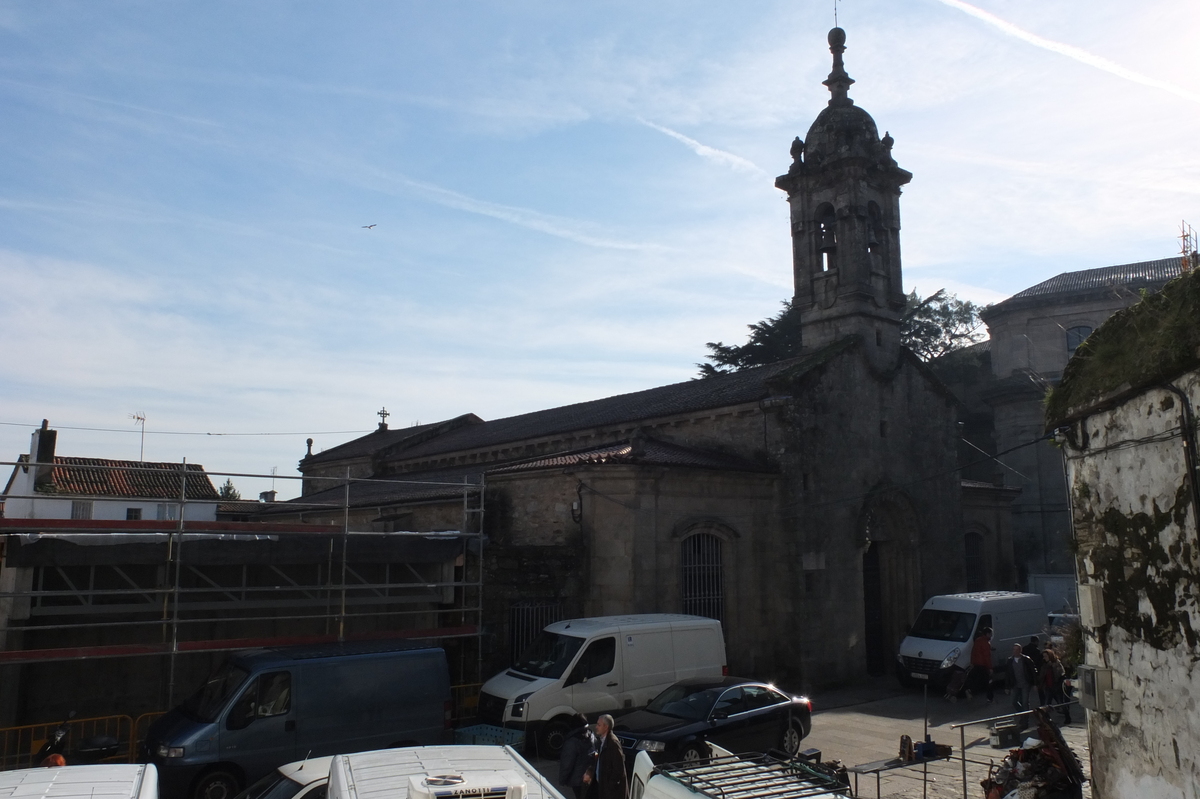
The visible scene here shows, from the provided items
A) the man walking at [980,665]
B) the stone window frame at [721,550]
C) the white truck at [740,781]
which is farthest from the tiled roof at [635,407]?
the white truck at [740,781]

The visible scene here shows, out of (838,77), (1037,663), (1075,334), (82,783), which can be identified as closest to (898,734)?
(1037,663)

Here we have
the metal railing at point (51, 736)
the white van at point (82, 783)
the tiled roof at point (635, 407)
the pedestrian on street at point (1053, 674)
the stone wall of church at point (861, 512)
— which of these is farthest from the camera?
the tiled roof at point (635, 407)

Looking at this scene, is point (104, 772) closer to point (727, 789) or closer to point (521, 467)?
point (727, 789)

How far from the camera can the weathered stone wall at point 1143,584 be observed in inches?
266

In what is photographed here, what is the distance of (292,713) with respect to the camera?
11500 millimetres

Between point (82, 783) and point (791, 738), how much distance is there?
386 inches

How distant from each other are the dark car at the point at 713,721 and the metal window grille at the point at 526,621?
478 cm

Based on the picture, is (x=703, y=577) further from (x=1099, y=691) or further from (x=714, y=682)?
(x=1099, y=691)

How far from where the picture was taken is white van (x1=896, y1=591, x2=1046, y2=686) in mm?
19594

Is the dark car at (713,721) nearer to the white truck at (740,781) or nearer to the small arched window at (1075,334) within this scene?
the white truck at (740,781)

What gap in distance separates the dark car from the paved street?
44.9 inches

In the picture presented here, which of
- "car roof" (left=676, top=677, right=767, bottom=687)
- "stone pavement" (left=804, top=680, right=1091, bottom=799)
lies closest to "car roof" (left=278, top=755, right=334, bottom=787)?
"car roof" (left=676, top=677, right=767, bottom=687)

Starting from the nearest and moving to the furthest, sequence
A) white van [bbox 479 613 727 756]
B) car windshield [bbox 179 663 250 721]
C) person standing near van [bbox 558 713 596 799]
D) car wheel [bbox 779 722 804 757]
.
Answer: person standing near van [bbox 558 713 596 799] < car windshield [bbox 179 663 250 721] < car wheel [bbox 779 722 804 757] < white van [bbox 479 613 727 756]

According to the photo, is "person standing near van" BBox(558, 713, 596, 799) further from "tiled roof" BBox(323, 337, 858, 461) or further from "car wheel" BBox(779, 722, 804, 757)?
"tiled roof" BBox(323, 337, 858, 461)
